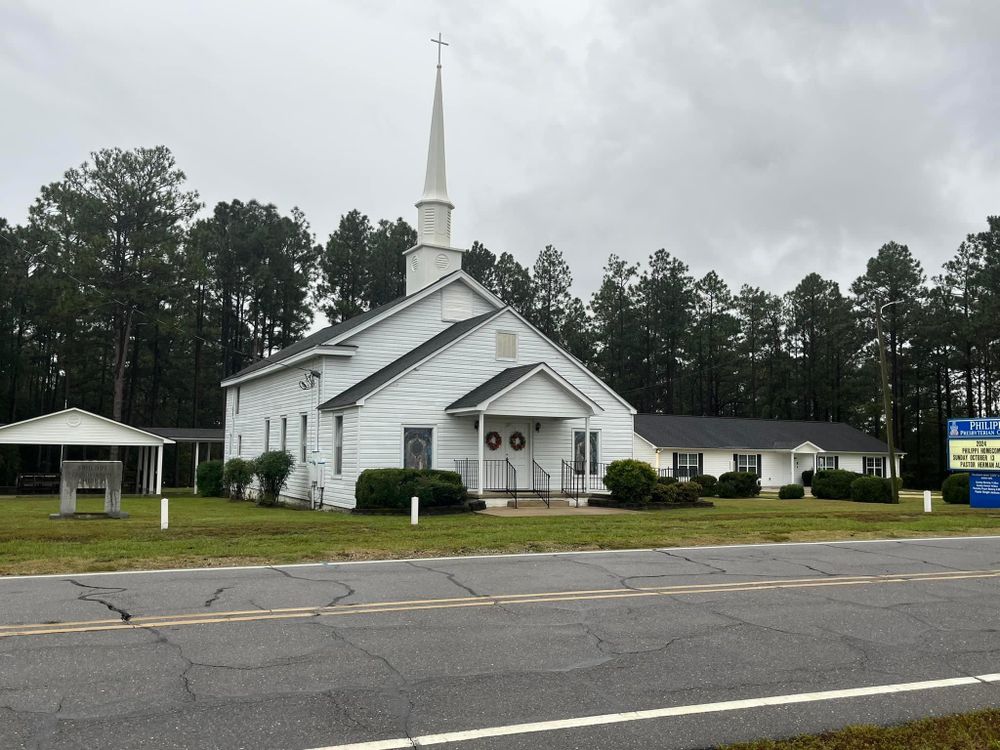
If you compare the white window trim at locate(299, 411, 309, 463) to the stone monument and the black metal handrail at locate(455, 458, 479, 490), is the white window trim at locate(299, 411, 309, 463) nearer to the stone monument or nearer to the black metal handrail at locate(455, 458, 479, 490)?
the black metal handrail at locate(455, 458, 479, 490)

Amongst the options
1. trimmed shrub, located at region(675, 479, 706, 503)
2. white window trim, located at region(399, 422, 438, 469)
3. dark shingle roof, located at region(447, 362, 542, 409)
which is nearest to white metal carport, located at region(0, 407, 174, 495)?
white window trim, located at region(399, 422, 438, 469)

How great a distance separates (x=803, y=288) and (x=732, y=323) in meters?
6.69

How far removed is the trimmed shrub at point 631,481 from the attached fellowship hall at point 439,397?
4.67ft

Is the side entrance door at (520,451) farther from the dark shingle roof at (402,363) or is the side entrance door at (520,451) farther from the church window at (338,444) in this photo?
the church window at (338,444)

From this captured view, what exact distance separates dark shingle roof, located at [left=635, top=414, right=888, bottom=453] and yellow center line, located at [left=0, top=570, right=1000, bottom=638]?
32493mm

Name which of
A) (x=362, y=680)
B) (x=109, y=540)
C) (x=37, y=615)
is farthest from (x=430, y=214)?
(x=362, y=680)

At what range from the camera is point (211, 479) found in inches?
1321

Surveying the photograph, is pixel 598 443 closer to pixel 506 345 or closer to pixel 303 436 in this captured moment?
pixel 506 345

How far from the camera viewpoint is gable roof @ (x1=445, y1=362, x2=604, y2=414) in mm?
24072

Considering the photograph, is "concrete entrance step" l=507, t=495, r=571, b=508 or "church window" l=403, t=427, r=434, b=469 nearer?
"concrete entrance step" l=507, t=495, r=571, b=508

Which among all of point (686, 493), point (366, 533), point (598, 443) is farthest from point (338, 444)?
point (686, 493)

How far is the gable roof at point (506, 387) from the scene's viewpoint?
2407 cm

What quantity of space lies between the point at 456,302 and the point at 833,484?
18.2 meters

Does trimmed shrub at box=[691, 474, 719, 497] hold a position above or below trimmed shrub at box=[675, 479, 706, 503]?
below
